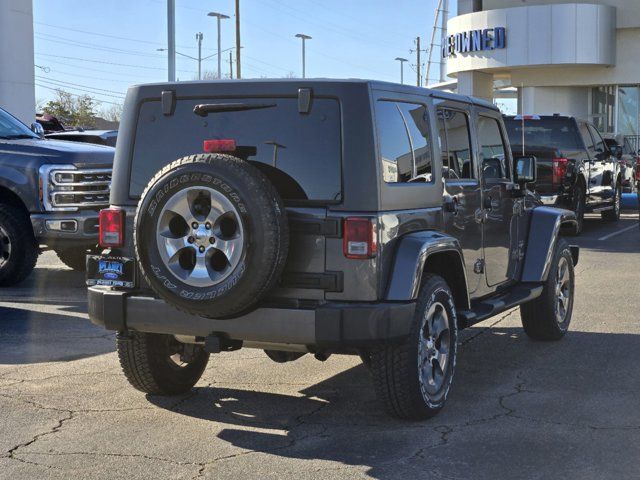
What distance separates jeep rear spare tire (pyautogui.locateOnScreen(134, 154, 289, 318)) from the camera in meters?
5.52

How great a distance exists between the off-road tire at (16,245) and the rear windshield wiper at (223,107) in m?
6.37

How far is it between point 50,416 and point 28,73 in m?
20.0

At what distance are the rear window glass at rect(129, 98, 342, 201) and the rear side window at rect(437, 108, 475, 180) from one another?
1142mm

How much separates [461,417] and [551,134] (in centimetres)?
1277

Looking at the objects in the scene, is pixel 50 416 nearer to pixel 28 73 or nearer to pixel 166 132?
pixel 166 132

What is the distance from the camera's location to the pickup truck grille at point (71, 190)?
1170 cm

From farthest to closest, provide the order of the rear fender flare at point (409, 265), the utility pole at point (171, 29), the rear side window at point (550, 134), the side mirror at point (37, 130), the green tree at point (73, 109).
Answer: the green tree at point (73, 109), the utility pole at point (171, 29), the rear side window at point (550, 134), the side mirror at point (37, 130), the rear fender flare at point (409, 265)

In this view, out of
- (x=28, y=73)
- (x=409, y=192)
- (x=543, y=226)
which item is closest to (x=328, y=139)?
(x=409, y=192)

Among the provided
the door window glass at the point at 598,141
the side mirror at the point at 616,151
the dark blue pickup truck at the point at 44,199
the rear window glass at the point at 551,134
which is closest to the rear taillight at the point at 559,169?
the rear window glass at the point at 551,134

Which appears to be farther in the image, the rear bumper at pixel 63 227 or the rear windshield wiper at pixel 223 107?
the rear bumper at pixel 63 227

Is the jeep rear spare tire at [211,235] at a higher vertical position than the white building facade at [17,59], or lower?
lower

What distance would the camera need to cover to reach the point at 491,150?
8.12 meters

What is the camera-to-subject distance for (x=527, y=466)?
5258 mm

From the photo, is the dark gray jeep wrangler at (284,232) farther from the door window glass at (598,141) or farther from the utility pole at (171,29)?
the utility pole at (171,29)
